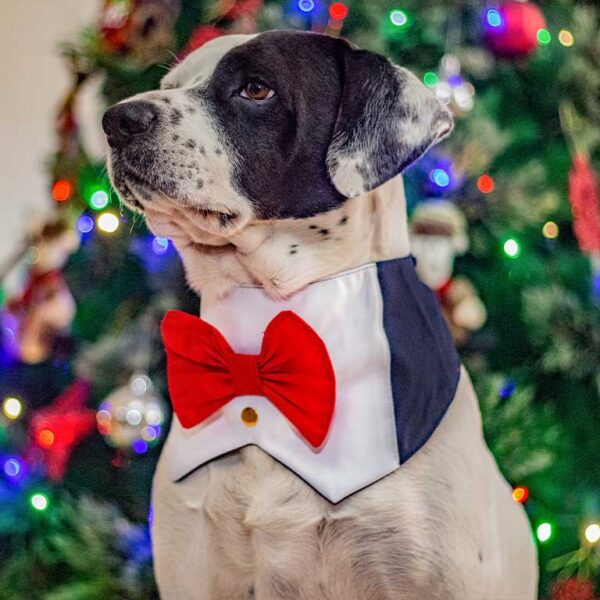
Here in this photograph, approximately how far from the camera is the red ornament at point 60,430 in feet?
5.17

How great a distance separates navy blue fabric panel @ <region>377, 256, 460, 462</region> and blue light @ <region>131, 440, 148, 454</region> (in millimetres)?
715

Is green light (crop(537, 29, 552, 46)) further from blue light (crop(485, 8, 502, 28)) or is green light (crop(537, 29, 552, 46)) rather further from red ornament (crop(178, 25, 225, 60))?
red ornament (crop(178, 25, 225, 60))

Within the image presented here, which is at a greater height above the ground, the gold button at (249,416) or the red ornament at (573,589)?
the gold button at (249,416)

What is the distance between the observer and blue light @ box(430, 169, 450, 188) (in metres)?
1.59

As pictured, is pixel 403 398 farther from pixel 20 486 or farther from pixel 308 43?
pixel 20 486

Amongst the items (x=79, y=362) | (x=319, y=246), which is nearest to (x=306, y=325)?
(x=319, y=246)

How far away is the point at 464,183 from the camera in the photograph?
1.61 m

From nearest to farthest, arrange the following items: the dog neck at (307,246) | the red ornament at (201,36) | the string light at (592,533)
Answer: the dog neck at (307,246) < the red ornament at (201,36) < the string light at (592,533)

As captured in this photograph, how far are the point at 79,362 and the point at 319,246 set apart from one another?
29.0 inches

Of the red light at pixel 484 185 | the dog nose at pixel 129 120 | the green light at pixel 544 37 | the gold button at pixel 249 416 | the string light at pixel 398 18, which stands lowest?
the red light at pixel 484 185


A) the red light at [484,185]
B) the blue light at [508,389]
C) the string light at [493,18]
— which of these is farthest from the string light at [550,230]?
the string light at [493,18]

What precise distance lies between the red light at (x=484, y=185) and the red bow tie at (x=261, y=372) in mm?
754

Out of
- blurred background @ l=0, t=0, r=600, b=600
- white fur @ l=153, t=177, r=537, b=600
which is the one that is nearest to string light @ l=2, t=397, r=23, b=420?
blurred background @ l=0, t=0, r=600, b=600

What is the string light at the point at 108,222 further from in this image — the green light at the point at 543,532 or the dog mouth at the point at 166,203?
the green light at the point at 543,532
